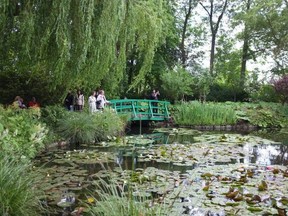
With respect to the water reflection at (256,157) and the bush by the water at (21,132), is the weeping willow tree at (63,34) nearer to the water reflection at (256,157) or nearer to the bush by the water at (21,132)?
the bush by the water at (21,132)

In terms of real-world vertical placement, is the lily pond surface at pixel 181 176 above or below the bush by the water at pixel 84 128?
below

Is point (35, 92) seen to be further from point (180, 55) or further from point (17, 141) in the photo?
point (180, 55)

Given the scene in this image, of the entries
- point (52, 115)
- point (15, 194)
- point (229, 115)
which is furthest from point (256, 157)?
point (229, 115)

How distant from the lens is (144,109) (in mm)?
17875

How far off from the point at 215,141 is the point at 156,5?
4.52 m

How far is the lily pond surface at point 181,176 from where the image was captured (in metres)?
4.28

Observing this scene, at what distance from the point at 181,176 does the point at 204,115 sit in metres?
10.6

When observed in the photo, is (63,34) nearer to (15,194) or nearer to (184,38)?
(15,194)

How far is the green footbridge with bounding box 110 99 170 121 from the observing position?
16.4 meters

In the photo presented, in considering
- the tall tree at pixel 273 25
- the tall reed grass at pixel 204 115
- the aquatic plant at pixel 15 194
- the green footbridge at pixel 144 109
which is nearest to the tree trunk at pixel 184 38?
the tall tree at pixel 273 25

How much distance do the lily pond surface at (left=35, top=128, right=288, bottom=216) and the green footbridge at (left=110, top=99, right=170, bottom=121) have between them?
613 cm

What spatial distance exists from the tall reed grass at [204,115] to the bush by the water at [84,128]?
6092 millimetres

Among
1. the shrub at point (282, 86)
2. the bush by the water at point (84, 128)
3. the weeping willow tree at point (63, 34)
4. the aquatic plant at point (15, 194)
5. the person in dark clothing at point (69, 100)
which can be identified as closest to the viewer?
the aquatic plant at point (15, 194)

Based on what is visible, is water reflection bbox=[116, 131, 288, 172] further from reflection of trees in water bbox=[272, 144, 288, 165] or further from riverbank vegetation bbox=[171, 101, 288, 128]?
riverbank vegetation bbox=[171, 101, 288, 128]
